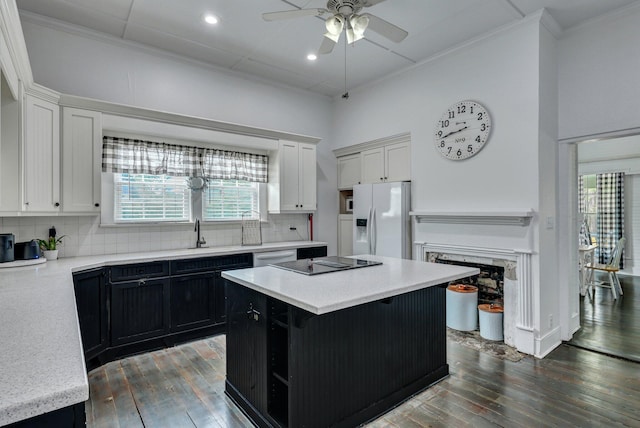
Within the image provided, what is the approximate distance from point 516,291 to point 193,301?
316 centimetres

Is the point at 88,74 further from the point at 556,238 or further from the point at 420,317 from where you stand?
the point at 556,238

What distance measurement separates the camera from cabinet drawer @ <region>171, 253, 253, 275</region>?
3.38 m

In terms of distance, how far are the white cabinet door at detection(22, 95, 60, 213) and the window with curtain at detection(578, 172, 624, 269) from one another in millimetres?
8746

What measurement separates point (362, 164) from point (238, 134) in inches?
70.4

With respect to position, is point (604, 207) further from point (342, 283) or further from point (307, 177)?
point (342, 283)

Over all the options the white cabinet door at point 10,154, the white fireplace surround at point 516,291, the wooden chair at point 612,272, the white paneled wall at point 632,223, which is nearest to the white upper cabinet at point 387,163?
the white fireplace surround at point 516,291

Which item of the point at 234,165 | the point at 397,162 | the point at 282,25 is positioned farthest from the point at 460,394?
the point at 282,25

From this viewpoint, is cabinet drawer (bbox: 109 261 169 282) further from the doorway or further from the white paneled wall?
the white paneled wall

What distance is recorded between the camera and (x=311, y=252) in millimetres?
4520

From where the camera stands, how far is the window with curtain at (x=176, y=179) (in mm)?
3559

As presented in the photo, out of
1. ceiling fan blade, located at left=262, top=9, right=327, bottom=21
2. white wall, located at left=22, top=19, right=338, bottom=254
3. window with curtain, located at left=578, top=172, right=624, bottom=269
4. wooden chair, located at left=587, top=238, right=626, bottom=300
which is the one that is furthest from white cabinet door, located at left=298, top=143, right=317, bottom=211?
window with curtain, located at left=578, top=172, right=624, bottom=269

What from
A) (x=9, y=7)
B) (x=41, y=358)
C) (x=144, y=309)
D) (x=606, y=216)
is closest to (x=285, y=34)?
(x=9, y=7)

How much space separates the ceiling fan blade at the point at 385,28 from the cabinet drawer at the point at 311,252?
8.88 ft

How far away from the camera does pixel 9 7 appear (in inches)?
70.5
